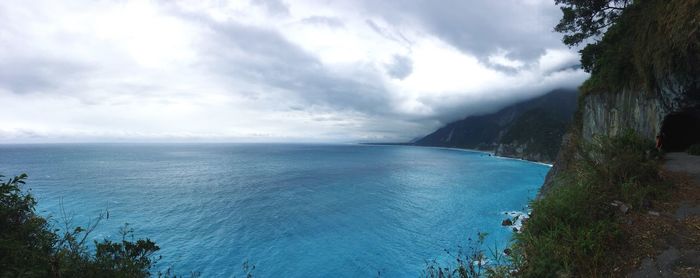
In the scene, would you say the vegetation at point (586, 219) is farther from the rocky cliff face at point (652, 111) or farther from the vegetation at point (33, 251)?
the vegetation at point (33, 251)

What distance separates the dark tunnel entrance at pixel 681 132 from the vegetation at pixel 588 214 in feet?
43.9

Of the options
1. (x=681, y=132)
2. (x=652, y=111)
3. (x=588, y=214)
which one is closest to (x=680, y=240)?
(x=588, y=214)

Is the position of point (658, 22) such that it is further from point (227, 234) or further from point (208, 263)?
point (227, 234)

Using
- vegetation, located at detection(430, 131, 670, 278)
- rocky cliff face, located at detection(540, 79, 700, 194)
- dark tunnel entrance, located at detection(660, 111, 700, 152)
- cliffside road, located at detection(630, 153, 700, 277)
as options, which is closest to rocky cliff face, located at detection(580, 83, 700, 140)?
rocky cliff face, located at detection(540, 79, 700, 194)

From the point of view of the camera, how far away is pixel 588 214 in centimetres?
782

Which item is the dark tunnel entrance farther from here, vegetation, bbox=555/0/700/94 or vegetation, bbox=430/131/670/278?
vegetation, bbox=430/131/670/278

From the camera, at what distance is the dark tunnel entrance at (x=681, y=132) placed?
63.9 feet

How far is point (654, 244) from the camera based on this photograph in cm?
675

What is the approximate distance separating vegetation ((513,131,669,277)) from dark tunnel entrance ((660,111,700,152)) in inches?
527

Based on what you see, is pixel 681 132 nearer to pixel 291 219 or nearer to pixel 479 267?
pixel 479 267

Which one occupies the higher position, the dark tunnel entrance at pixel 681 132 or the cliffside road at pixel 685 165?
the dark tunnel entrance at pixel 681 132

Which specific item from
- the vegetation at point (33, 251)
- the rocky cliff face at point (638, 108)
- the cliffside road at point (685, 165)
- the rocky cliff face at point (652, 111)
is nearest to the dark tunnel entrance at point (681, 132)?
the rocky cliff face at point (652, 111)

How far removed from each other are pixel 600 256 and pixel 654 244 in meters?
1.61

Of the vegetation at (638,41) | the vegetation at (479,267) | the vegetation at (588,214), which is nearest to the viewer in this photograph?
the vegetation at (588,214)
